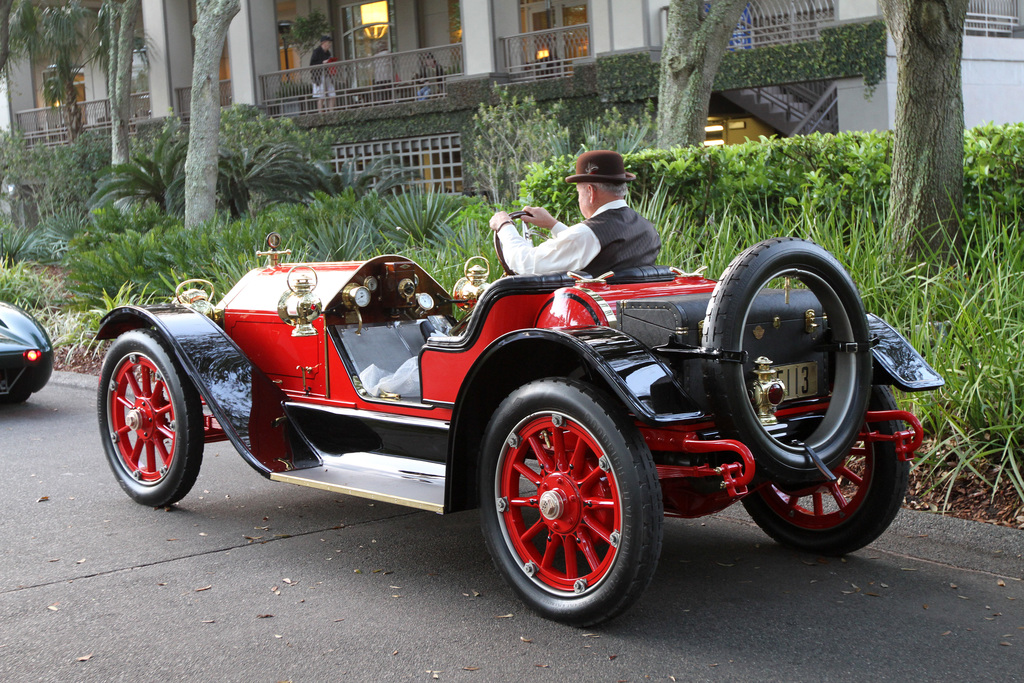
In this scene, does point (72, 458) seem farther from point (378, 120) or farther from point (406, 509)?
point (378, 120)

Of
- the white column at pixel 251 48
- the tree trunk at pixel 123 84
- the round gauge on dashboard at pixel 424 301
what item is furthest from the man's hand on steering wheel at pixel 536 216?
the white column at pixel 251 48

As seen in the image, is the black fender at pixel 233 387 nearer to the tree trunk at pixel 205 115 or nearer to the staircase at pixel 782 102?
the tree trunk at pixel 205 115

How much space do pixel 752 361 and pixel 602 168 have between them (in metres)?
1.25

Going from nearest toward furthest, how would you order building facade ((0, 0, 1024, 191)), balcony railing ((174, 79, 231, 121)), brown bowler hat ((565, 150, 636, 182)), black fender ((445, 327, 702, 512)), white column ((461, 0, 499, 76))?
black fender ((445, 327, 702, 512)), brown bowler hat ((565, 150, 636, 182)), building facade ((0, 0, 1024, 191)), white column ((461, 0, 499, 76)), balcony railing ((174, 79, 231, 121))

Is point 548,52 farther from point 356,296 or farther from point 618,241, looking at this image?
point 618,241

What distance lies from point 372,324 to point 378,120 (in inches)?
751

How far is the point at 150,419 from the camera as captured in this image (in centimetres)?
500

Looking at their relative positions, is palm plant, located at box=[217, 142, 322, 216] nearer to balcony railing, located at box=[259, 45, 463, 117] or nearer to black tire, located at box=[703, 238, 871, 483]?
balcony railing, located at box=[259, 45, 463, 117]

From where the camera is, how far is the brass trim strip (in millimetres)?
3734

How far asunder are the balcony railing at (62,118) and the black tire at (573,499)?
27794 millimetres

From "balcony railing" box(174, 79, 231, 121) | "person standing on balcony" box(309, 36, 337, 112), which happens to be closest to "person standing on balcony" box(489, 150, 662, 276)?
"person standing on balcony" box(309, 36, 337, 112)

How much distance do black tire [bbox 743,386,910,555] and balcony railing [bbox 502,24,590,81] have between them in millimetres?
17294

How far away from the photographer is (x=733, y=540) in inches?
173

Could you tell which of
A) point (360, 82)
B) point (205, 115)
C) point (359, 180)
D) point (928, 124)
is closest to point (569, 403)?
point (928, 124)
